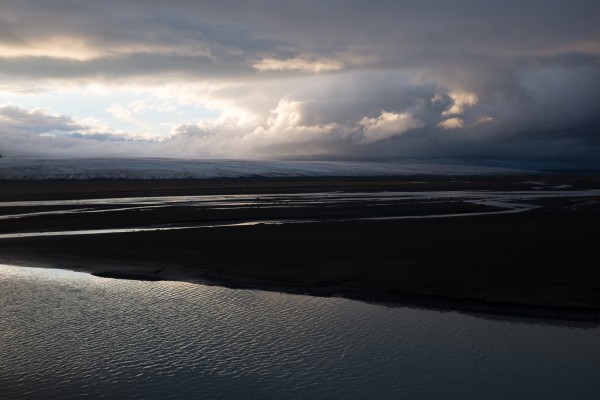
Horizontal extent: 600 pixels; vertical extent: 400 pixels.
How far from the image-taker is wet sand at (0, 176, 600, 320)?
16.7 metres

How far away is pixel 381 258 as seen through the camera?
72.3 ft

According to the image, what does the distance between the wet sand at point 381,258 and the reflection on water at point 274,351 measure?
1.67 metres

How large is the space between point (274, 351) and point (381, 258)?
34.7 feet

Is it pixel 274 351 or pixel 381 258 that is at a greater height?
pixel 381 258

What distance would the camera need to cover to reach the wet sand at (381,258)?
1670 centimetres

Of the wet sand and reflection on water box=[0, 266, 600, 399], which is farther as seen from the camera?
the wet sand

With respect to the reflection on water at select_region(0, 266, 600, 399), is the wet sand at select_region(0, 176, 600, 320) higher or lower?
higher

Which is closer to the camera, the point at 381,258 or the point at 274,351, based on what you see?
the point at 274,351

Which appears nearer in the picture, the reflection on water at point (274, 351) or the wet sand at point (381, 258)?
the reflection on water at point (274, 351)

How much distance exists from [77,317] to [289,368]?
7007 millimetres

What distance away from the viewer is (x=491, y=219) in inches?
1426

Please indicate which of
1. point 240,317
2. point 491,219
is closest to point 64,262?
point 240,317

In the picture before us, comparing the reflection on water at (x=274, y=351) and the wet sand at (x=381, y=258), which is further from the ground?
the wet sand at (x=381, y=258)

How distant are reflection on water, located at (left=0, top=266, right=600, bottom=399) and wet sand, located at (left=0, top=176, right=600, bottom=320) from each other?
65.8 inches
